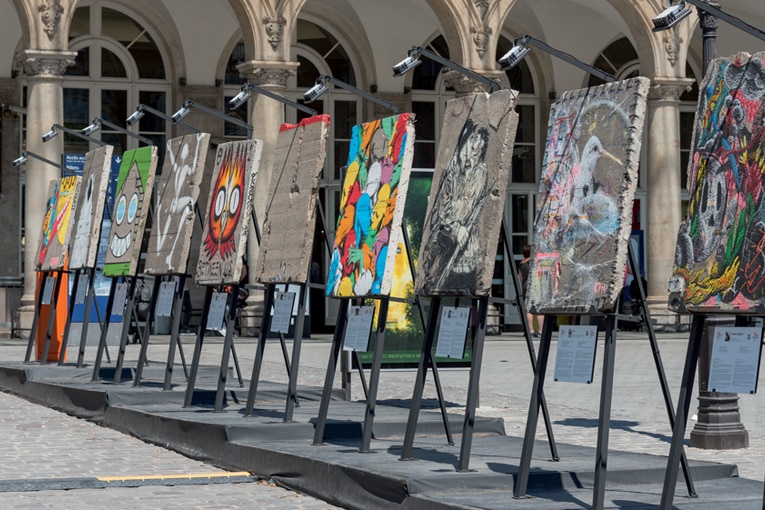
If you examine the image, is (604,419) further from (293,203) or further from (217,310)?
(217,310)

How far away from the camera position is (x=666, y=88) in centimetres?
2856

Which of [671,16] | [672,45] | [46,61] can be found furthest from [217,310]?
[672,45]

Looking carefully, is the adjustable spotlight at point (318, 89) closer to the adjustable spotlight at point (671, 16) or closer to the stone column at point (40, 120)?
the adjustable spotlight at point (671, 16)

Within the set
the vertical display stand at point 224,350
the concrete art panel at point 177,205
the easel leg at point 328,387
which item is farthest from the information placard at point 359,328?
the concrete art panel at point 177,205

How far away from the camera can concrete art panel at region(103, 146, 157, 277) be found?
14.1 metres

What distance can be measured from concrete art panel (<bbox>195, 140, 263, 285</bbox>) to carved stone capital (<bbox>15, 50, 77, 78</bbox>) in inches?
535

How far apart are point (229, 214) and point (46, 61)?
1440 cm

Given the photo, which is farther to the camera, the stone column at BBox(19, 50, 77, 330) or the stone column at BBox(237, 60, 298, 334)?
the stone column at BBox(237, 60, 298, 334)

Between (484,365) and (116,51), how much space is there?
14.9 metres

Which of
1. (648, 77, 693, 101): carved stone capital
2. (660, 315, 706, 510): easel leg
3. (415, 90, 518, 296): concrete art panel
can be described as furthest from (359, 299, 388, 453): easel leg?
(648, 77, 693, 101): carved stone capital

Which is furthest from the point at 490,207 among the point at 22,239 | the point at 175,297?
the point at 22,239

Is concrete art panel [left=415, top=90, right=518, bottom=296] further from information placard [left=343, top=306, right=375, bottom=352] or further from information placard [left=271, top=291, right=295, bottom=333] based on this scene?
information placard [left=271, top=291, right=295, bottom=333]

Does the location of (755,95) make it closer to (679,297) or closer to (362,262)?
(679,297)

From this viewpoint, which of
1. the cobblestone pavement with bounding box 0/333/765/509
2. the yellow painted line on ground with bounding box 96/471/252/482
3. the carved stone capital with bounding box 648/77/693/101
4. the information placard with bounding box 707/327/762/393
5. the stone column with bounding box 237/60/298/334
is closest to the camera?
the information placard with bounding box 707/327/762/393
